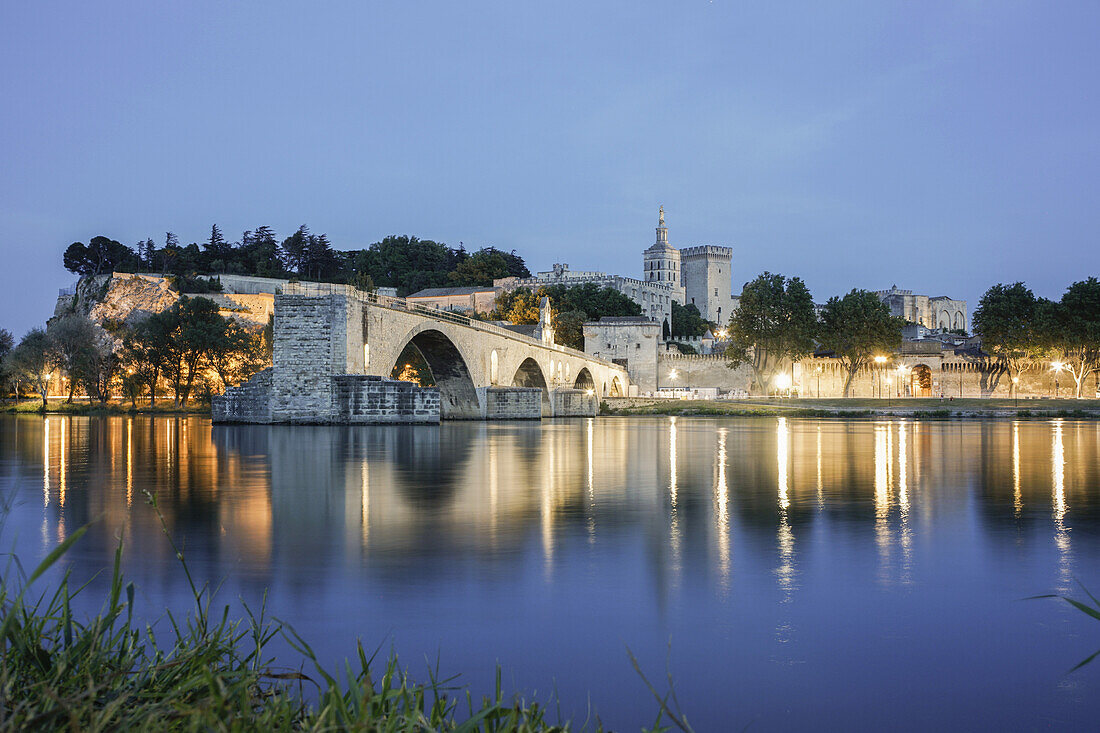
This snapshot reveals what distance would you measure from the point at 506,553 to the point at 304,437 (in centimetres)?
1770

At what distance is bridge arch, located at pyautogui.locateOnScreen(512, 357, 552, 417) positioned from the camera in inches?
2047

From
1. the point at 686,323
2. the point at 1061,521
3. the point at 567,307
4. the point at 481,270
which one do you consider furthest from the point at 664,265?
the point at 1061,521

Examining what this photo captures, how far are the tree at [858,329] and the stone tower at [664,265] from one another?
67341 millimetres

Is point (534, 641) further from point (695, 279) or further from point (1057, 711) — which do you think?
point (695, 279)

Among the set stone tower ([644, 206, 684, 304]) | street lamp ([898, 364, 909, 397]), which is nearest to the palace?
stone tower ([644, 206, 684, 304])

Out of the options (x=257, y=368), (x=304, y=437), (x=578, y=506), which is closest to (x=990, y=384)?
(x=257, y=368)

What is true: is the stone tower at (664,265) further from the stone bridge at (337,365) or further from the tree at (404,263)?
the stone bridge at (337,365)

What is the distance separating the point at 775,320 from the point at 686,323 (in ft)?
179

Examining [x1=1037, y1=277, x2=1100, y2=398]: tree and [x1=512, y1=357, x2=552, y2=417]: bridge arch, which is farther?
[x1=1037, y1=277, x2=1100, y2=398]: tree

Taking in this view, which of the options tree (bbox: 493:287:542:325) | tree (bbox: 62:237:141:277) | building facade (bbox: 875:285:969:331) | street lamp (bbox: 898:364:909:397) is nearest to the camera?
street lamp (bbox: 898:364:909:397)

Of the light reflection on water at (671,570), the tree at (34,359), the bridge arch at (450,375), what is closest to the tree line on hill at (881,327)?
the bridge arch at (450,375)

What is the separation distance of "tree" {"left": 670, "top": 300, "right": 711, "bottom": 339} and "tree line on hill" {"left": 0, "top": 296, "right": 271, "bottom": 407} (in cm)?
7383

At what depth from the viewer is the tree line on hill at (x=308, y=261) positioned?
4301 inches

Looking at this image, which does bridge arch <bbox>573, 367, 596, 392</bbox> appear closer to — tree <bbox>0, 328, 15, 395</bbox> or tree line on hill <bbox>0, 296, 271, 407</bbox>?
tree line on hill <bbox>0, 296, 271, 407</bbox>
